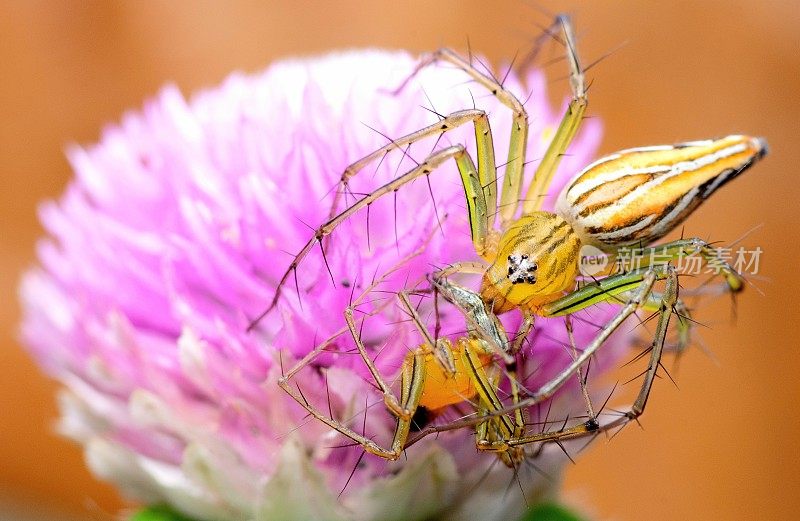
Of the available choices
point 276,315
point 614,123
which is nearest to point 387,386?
point 276,315

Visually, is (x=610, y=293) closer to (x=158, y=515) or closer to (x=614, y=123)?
(x=158, y=515)

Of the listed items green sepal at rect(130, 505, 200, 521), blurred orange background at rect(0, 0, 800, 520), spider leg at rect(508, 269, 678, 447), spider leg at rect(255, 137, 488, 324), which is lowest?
spider leg at rect(508, 269, 678, 447)

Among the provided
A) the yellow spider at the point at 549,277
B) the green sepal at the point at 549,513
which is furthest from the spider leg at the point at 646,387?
the green sepal at the point at 549,513

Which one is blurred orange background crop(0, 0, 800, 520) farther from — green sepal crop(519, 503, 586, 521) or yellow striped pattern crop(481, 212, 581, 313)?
yellow striped pattern crop(481, 212, 581, 313)

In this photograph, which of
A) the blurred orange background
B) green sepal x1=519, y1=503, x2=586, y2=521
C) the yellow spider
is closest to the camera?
the yellow spider

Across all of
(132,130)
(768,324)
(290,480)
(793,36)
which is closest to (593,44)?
(793,36)

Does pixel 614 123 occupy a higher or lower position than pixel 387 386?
higher

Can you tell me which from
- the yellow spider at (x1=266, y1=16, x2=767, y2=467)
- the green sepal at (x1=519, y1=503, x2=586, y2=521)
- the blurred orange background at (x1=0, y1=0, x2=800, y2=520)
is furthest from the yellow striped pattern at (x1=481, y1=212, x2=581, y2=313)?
the blurred orange background at (x1=0, y1=0, x2=800, y2=520)
